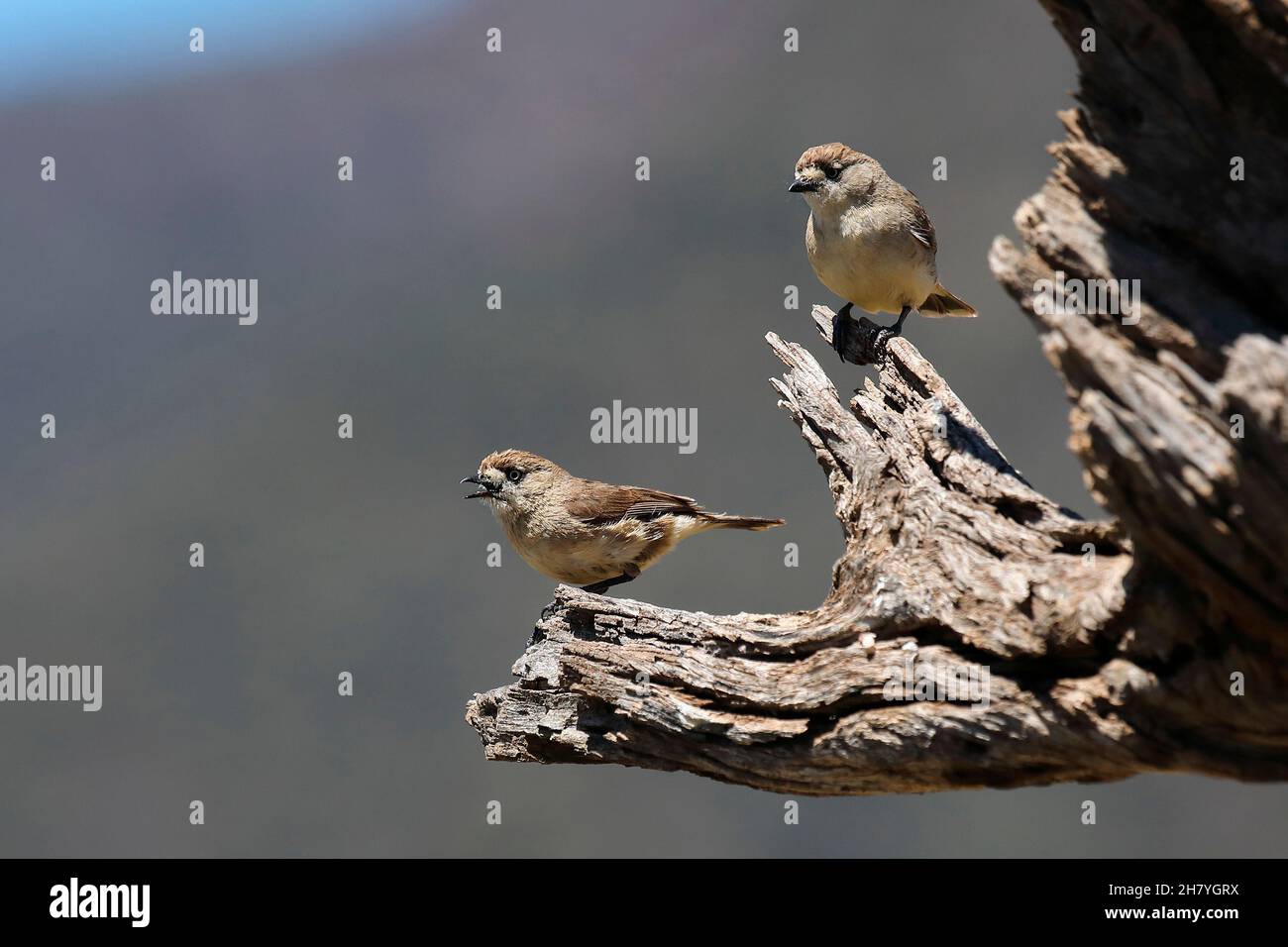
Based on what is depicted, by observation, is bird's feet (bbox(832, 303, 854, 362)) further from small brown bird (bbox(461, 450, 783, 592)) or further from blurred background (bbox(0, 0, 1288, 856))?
blurred background (bbox(0, 0, 1288, 856))

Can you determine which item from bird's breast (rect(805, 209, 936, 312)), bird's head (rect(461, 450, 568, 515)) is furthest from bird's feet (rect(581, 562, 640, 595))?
bird's breast (rect(805, 209, 936, 312))

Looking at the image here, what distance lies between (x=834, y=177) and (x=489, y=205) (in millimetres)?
50743

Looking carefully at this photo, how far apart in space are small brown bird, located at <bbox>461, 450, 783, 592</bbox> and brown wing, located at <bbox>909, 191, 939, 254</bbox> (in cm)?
202

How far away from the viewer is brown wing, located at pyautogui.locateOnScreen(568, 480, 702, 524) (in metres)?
8.20

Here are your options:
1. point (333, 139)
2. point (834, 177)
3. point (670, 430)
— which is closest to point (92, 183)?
point (333, 139)

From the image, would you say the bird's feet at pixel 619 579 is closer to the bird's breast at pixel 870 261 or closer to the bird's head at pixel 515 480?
the bird's head at pixel 515 480

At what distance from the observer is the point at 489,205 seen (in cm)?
5797

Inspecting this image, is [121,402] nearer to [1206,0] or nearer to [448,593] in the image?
[448,593]

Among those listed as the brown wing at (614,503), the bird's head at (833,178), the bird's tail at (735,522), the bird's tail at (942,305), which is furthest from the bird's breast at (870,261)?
the brown wing at (614,503)

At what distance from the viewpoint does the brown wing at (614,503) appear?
820cm

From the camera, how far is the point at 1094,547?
206 inches

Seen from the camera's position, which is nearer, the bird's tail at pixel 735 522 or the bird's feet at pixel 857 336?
the bird's feet at pixel 857 336

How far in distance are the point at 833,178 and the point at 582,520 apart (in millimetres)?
2642

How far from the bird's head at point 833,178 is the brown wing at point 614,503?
2.06 metres
